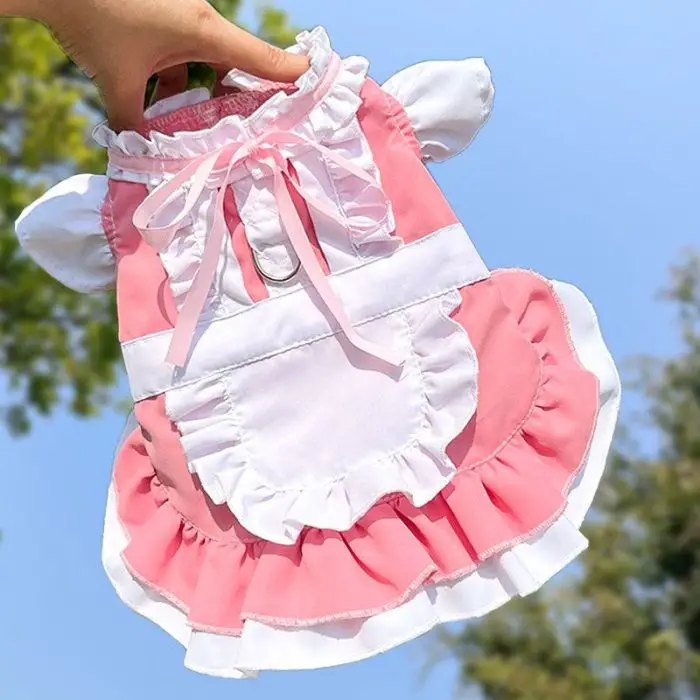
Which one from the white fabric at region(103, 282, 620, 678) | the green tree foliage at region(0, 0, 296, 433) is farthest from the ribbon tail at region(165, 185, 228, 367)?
the green tree foliage at region(0, 0, 296, 433)

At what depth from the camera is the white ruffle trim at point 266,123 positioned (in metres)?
0.86

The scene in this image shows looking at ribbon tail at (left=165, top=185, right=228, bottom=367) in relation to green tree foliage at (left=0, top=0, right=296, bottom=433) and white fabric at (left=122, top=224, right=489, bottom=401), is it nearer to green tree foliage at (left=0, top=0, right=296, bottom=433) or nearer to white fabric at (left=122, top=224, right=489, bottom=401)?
white fabric at (left=122, top=224, right=489, bottom=401)

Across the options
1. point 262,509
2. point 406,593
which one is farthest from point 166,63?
point 406,593

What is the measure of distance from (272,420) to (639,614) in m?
2.43

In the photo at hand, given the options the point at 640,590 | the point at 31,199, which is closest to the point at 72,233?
the point at 31,199

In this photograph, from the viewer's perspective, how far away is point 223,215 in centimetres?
87

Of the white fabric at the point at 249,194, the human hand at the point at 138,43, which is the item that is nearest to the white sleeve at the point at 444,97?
the white fabric at the point at 249,194

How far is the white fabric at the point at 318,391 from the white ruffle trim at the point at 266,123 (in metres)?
0.14

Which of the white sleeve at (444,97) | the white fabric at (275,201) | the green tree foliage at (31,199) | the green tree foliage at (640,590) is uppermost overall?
the white sleeve at (444,97)

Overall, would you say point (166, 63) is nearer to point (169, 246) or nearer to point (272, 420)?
point (169, 246)

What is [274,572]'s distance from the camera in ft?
2.81

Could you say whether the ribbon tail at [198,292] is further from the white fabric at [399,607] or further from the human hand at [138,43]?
the white fabric at [399,607]

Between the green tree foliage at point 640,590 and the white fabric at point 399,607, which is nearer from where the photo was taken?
the white fabric at point 399,607

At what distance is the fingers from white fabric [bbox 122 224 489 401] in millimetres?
231
